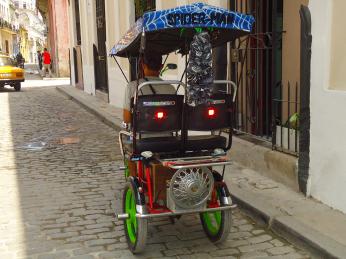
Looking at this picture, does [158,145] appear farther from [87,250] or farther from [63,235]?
[63,235]

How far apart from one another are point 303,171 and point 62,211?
2.70 meters

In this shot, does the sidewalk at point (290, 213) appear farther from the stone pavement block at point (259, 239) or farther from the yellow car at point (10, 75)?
the yellow car at point (10, 75)

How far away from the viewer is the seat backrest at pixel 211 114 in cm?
415

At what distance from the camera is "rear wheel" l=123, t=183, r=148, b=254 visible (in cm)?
395

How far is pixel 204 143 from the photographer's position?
4242 mm

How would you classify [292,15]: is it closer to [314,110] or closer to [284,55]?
[284,55]

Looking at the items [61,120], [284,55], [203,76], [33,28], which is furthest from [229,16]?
[33,28]

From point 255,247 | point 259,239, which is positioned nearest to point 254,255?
point 255,247

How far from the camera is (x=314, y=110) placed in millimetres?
5031

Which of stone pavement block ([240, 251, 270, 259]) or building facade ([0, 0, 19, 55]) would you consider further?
building facade ([0, 0, 19, 55])

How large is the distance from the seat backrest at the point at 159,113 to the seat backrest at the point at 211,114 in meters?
0.10

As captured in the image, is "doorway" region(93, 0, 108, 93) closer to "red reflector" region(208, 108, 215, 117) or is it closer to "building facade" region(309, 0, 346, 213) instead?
"building facade" region(309, 0, 346, 213)

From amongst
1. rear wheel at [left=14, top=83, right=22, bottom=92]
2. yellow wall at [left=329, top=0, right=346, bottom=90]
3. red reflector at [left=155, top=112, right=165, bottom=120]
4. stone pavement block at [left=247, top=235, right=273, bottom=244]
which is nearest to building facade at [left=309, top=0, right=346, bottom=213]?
yellow wall at [left=329, top=0, right=346, bottom=90]

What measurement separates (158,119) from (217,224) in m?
1.13
